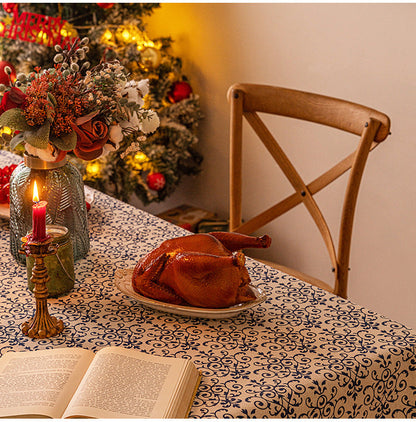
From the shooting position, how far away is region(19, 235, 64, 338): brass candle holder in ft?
3.14

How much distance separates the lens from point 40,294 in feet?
3.23

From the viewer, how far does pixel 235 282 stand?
3.32ft

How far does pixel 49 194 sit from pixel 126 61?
4.82 ft

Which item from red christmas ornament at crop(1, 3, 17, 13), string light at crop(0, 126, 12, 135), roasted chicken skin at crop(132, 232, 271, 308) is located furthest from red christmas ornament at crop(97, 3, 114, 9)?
roasted chicken skin at crop(132, 232, 271, 308)

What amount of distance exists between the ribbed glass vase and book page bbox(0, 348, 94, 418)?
324 millimetres

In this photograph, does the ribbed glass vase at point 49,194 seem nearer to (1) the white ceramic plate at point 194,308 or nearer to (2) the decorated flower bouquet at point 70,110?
(2) the decorated flower bouquet at point 70,110

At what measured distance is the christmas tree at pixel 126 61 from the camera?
97.7 inches

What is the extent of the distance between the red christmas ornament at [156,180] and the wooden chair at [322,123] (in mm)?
998

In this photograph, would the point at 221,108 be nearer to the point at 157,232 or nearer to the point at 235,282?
the point at 157,232

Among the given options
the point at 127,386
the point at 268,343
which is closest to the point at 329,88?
the point at 268,343

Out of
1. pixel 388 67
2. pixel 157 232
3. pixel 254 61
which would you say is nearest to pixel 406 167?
pixel 388 67

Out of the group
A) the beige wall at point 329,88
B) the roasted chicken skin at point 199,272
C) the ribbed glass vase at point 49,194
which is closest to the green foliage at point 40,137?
the ribbed glass vase at point 49,194

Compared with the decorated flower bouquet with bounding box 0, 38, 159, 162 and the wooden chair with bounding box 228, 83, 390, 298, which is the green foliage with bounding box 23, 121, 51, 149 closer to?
the decorated flower bouquet with bounding box 0, 38, 159, 162

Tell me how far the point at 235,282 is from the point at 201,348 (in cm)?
12
